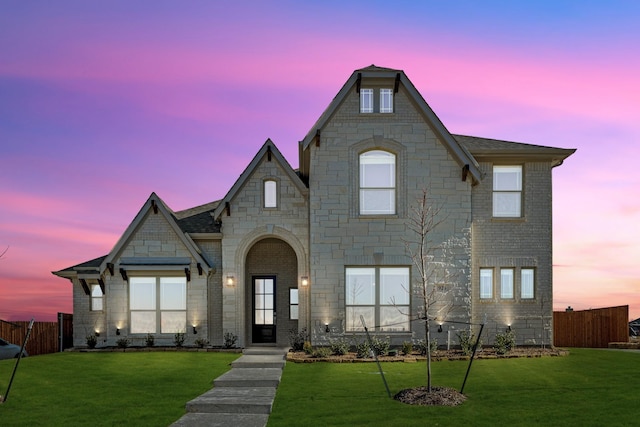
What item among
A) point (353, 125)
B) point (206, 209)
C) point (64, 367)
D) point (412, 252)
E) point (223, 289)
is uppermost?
point (353, 125)

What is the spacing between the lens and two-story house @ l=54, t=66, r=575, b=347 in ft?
68.7

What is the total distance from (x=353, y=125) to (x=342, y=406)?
458 inches

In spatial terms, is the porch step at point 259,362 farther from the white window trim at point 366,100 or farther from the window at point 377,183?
the white window trim at point 366,100

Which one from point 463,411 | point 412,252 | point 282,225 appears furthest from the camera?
point 282,225

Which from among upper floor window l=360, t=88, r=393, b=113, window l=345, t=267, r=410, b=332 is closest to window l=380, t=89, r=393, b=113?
upper floor window l=360, t=88, r=393, b=113

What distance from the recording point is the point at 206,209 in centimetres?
2730

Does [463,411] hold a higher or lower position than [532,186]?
lower

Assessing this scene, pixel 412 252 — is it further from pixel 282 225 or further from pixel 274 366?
pixel 274 366

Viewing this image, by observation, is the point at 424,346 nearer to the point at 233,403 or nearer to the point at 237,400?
the point at 237,400

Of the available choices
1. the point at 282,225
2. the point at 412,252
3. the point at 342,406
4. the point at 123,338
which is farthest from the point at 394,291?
the point at 123,338

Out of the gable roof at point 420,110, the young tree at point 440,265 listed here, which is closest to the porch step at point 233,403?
the young tree at point 440,265

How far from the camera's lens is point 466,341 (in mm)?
20312

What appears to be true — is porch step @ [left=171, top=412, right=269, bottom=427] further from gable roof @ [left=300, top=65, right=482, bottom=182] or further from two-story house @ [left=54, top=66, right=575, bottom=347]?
gable roof @ [left=300, top=65, right=482, bottom=182]

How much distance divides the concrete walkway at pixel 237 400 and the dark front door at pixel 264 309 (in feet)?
19.8
